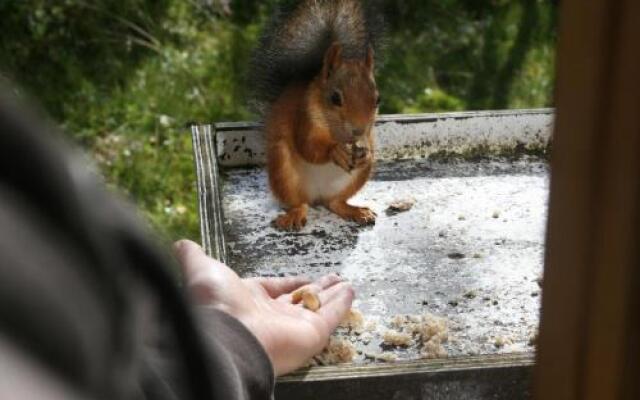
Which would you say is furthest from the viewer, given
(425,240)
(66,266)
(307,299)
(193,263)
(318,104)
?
(318,104)

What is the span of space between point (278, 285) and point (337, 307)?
0.07 metres

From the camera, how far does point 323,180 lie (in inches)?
51.6

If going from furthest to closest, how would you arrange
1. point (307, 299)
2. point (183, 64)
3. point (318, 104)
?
point (183, 64), point (318, 104), point (307, 299)

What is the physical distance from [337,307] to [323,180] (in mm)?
412

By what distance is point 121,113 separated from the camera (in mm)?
2154

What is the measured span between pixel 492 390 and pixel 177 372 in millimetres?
652

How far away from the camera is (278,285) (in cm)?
95

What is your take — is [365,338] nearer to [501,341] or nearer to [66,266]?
[501,341]

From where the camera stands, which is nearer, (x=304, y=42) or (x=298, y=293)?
(x=298, y=293)

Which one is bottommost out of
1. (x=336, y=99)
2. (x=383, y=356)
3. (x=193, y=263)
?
(x=383, y=356)

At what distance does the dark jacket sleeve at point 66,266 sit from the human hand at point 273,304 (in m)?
0.51

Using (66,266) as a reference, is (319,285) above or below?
below

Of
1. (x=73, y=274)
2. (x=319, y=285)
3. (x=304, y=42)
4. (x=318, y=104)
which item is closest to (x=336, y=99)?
(x=318, y=104)

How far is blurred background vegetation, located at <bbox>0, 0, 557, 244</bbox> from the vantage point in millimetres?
2082
